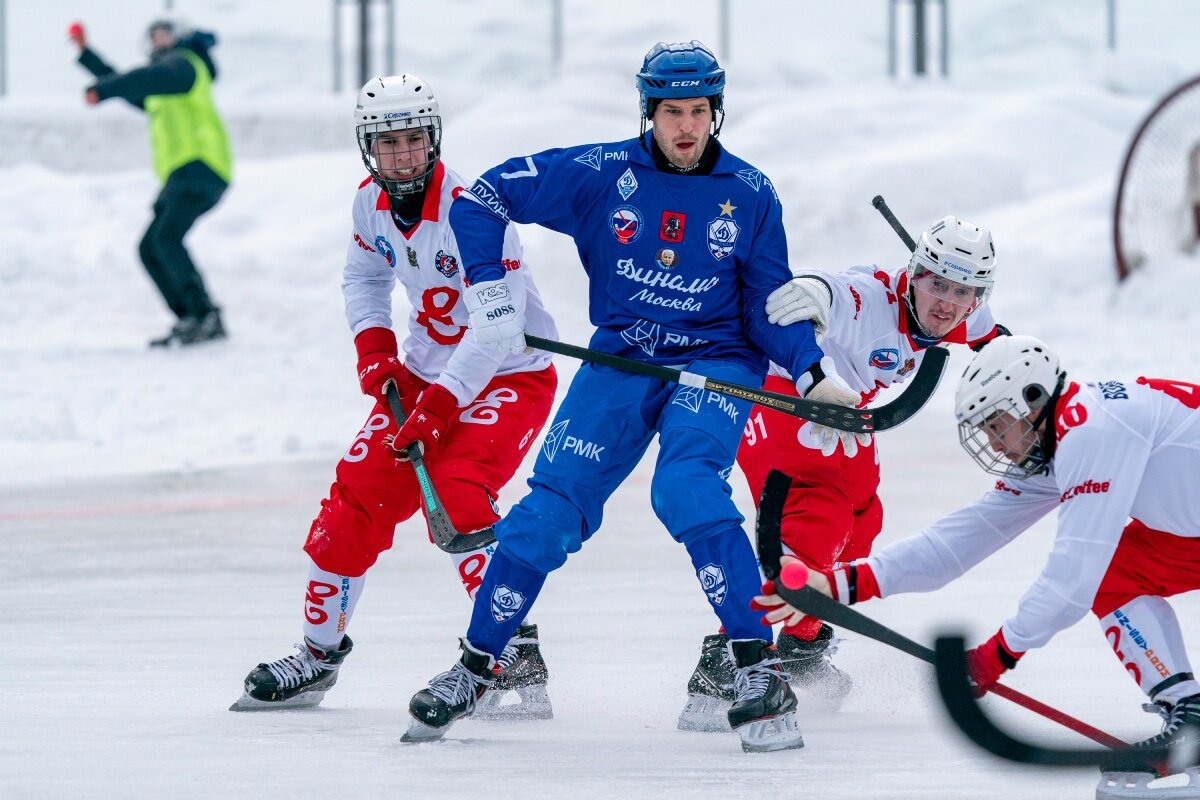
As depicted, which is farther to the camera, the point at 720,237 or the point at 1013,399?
the point at 720,237

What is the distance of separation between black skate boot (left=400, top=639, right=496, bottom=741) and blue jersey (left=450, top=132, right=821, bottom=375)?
0.77 metres

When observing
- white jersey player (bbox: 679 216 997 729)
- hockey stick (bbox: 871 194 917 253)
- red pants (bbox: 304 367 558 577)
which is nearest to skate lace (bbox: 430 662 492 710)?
red pants (bbox: 304 367 558 577)

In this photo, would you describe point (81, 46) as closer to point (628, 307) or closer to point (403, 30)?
point (403, 30)

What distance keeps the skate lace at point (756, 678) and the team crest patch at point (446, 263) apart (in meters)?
1.27

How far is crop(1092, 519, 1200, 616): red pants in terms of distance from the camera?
334cm

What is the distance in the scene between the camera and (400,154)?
4168 millimetres

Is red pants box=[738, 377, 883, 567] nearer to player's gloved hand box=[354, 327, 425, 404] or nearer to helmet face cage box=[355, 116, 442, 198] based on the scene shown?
player's gloved hand box=[354, 327, 425, 404]

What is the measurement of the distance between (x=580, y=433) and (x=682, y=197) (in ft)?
1.91

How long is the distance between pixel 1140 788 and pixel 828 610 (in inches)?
26.1

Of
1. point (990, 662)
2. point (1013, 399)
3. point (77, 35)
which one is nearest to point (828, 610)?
point (990, 662)

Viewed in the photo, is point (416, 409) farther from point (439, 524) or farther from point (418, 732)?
point (418, 732)

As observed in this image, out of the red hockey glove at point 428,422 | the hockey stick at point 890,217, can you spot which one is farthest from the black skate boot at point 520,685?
the hockey stick at point 890,217

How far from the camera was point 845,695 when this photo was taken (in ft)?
14.1

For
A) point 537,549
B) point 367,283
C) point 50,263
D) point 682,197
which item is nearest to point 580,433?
point 537,549
